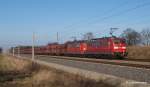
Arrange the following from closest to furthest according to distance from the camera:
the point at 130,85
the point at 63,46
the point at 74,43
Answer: the point at 130,85 < the point at 74,43 < the point at 63,46

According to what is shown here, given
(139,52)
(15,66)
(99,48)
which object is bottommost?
(15,66)

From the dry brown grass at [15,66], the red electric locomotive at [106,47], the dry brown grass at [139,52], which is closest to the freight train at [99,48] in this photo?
the red electric locomotive at [106,47]

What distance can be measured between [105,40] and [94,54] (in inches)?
173

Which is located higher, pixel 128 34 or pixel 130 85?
pixel 128 34

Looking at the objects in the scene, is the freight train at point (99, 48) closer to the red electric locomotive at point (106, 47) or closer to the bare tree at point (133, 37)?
the red electric locomotive at point (106, 47)

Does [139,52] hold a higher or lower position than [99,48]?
lower

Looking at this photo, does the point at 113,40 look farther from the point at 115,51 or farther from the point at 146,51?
the point at 146,51

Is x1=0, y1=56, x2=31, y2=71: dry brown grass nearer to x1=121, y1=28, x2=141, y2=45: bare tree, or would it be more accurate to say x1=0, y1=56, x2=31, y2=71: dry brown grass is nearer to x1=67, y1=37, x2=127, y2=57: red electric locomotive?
x1=67, y1=37, x2=127, y2=57: red electric locomotive

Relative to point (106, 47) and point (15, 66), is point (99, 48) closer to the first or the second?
point (106, 47)

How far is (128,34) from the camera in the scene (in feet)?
367

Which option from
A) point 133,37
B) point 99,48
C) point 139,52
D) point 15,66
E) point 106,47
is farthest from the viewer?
point 133,37

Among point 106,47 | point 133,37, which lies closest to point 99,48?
point 106,47

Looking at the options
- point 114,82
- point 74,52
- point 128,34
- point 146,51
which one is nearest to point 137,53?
point 146,51

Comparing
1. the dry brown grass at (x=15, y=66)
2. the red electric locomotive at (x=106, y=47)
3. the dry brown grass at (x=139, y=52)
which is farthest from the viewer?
the dry brown grass at (x=139, y=52)
